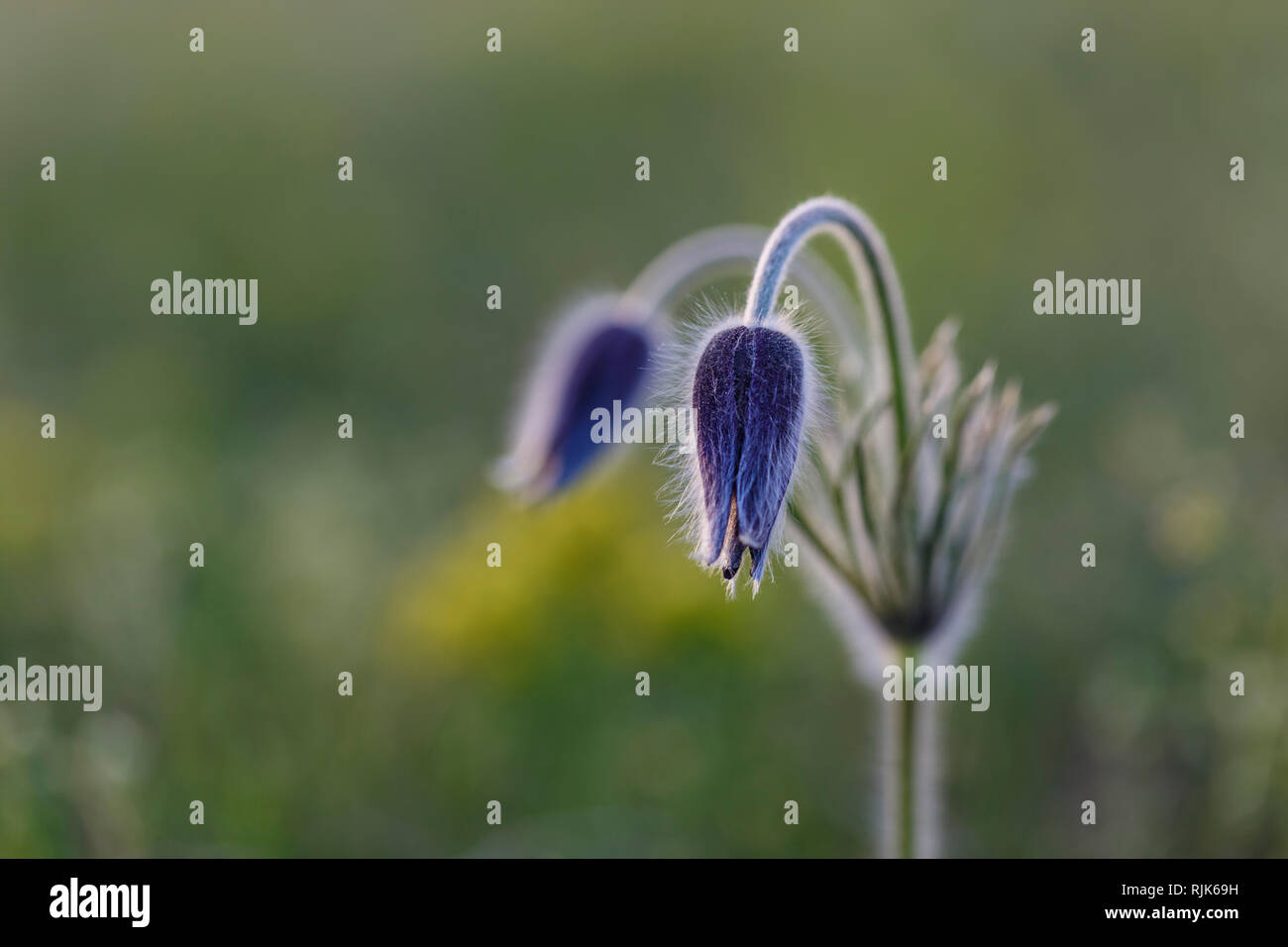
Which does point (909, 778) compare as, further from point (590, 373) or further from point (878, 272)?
point (590, 373)

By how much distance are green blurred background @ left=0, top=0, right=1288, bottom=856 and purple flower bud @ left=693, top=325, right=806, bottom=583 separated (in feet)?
5.17

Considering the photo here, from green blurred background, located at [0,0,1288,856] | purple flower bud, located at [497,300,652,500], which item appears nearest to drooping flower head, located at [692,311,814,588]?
purple flower bud, located at [497,300,652,500]

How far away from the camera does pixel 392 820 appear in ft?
13.5

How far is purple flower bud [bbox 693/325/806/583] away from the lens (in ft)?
8.39

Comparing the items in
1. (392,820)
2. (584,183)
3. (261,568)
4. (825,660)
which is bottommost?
(392,820)

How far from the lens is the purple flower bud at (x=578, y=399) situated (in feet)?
11.4

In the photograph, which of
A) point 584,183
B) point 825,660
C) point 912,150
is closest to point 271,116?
point 584,183

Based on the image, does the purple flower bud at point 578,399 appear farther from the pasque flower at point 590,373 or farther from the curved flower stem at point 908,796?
the curved flower stem at point 908,796

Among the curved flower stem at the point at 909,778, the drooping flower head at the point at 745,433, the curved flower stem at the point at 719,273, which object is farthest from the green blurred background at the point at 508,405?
the drooping flower head at the point at 745,433

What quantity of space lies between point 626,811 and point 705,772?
29 cm

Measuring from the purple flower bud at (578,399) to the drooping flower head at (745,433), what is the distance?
2.70ft

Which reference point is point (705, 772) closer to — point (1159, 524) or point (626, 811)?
point (626, 811)
